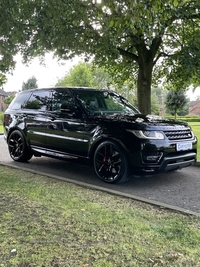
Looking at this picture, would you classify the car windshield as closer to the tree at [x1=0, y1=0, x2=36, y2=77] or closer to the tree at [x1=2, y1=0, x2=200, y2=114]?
the tree at [x1=2, y1=0, x2=200, y2=114]

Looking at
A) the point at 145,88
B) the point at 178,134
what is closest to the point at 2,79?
the point at 145,88

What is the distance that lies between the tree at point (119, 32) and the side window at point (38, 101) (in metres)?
1.54

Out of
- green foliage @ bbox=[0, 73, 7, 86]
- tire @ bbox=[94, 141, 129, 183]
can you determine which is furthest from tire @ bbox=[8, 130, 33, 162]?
green foliage @ bbox=[0, 73, 7, 86]

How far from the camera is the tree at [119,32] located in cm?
453

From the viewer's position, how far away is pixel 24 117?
6.28 metres

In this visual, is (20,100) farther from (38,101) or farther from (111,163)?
(111,163)

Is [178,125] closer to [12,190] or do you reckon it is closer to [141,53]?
[12,190]

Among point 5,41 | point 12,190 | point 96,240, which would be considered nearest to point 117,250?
point 96,240

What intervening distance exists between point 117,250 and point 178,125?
10.0ft

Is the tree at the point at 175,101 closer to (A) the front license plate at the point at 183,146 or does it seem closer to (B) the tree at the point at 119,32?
(B) the tree at the point at 119,32

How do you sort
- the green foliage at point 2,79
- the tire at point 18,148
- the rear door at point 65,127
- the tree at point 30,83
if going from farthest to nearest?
the tree at point 30,83 < the green foliage at point 2,79 < the tire at point 18,148 < the rear door at point 65,127

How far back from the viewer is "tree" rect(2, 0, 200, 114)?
178 inches

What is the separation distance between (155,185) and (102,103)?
2079 millimetres

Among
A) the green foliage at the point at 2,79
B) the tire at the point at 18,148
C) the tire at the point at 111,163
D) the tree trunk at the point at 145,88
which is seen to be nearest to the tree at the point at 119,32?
the tree trunk at the point at 145,88
